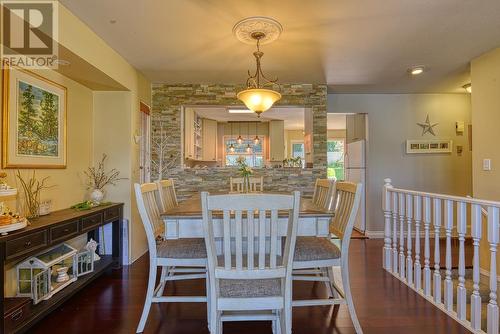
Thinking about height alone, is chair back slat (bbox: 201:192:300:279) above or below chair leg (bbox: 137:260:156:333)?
above

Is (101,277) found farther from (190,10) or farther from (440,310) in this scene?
(440,310)

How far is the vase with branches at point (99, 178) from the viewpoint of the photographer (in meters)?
3.17

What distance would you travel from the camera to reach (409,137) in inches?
195

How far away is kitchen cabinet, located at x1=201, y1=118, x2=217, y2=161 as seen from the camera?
7.42 metres

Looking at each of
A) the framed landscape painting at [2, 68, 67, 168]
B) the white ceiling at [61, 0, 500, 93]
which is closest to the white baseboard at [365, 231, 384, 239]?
the white ceiling at [61, 0, 500, 93]

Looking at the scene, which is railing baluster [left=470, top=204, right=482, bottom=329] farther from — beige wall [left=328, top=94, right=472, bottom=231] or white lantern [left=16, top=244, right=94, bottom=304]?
white lantern [left=16, top=244, right=94, bottom=304]

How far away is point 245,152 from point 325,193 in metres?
5.53

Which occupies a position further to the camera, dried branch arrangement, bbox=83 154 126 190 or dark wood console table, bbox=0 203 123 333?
dried branch arrangement, bbox=83 154 126 190

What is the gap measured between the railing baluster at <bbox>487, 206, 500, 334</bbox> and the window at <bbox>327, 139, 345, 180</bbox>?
7315 mm

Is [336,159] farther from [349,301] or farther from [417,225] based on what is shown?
[349,301]

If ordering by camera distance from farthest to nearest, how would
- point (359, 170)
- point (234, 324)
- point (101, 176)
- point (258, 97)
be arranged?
point (359, 170), point (101, 176), point (258, 97), point (234, 324)

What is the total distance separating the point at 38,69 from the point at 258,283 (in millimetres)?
2579

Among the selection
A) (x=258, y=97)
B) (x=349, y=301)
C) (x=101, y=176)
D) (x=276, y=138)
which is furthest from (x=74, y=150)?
(x=276, y=138)

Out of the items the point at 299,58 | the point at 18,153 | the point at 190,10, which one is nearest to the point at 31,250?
the point at 18,153
